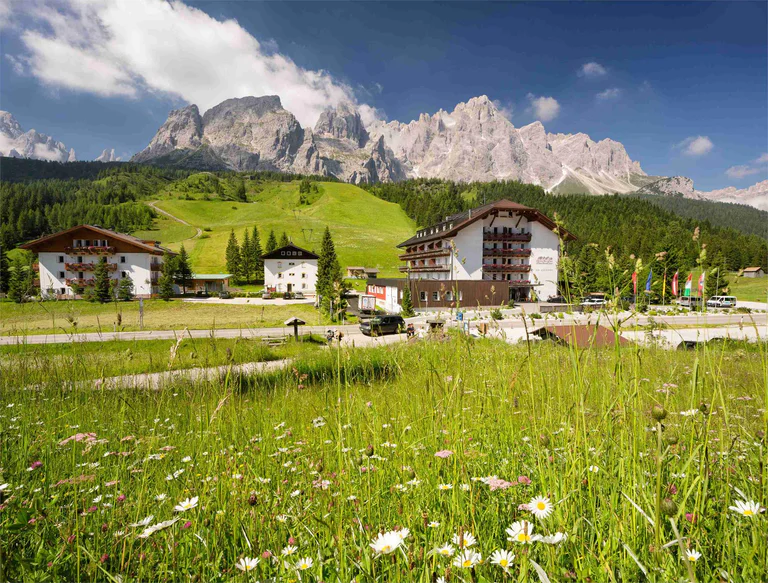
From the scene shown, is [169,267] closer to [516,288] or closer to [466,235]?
[466,235]

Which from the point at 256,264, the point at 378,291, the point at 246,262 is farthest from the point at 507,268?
the point at 246,262

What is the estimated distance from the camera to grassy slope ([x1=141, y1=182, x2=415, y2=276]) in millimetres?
107250

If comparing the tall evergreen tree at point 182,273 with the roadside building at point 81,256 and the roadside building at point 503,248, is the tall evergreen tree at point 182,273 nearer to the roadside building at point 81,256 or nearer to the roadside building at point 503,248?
the roadside building at point 81,256

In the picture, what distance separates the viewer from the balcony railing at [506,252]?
203 feet

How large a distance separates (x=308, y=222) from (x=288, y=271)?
197 ft

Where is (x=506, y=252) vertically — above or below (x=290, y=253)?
below

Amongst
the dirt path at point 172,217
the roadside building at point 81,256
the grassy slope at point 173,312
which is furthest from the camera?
the dirt path at point 172,217

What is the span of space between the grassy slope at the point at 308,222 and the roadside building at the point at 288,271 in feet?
63.2

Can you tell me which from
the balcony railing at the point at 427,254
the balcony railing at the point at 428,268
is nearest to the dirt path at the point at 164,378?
the balcony railing at the point at 427,254

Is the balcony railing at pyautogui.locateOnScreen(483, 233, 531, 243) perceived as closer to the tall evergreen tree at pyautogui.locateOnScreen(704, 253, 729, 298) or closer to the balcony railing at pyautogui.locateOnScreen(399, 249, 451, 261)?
the balcony railing at pyautogui.locateOnScreen(399, 249, 451, 261)

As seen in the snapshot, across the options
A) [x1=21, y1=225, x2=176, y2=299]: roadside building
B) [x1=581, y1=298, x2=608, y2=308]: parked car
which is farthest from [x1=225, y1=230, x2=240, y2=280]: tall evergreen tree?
[x1=581, y1=298, x2=608, y2=308]: parked car

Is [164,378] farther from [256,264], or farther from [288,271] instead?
[256,264]

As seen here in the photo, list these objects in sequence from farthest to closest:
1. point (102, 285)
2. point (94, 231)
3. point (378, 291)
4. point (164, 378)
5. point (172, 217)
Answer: point (172, 217), point (94, 231), point (378, 291), point (102, 285), point (164, 378)

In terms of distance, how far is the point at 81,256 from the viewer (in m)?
62.7
